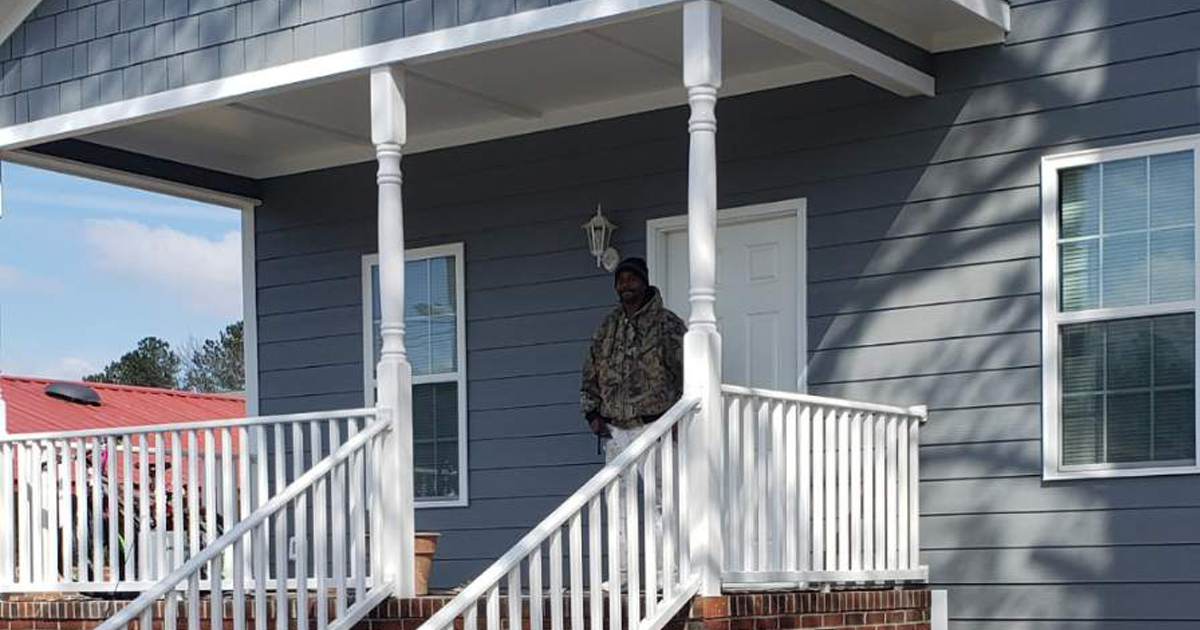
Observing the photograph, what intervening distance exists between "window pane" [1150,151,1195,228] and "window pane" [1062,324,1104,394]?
1.81ft

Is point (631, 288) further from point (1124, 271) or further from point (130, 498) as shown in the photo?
point (130, 498)

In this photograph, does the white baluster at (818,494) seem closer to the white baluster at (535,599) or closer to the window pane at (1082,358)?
the window pane at (1082,358)

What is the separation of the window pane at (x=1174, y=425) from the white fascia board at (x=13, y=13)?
A: 5.98 meters

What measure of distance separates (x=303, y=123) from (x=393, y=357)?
245 cm

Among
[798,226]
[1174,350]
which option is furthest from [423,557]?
[1174,350]

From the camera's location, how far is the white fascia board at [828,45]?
7570 millimetres

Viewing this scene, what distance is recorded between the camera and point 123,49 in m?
9.48

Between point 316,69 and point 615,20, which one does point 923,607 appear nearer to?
point 615,20

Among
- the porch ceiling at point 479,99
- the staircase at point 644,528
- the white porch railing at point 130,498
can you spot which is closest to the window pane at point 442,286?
the porch ceiling at point 479,99

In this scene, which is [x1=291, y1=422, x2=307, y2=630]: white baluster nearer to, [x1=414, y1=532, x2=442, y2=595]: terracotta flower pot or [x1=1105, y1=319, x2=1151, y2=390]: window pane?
[x1=414, y1=532, x2=442, y2=595]: terracotta flower pot

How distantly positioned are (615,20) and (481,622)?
2580 millimetres

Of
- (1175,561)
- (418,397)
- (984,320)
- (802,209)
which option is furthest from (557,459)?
(1175,561)

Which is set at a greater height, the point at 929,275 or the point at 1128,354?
the point at 929,275

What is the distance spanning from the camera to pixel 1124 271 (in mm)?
8305
